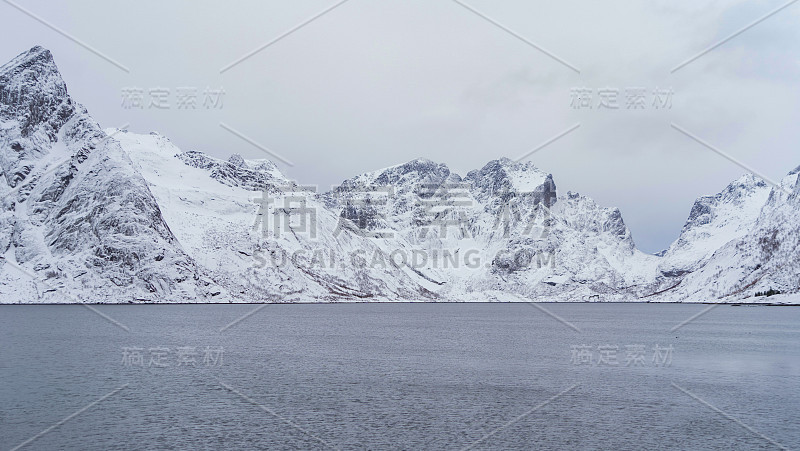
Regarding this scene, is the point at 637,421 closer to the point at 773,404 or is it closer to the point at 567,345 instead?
the point at 773,404

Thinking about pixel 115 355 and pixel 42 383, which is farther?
pixel 115 355

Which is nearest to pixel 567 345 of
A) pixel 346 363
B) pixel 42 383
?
pixel 346 363

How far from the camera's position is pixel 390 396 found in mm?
70438

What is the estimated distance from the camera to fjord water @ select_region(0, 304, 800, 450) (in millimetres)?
52531

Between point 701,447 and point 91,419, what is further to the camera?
point 91,419

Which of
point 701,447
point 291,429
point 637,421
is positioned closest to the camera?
point 701,447

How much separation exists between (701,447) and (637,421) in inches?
346

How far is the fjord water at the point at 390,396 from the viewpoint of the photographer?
2068 inches

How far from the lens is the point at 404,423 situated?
57.7 meters

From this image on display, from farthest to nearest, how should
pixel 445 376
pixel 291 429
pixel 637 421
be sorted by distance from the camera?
pixel 445 376 → pixel 637 421 → pixel 291 429

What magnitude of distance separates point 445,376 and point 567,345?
5583 cm

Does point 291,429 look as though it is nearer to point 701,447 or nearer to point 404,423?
point 404,423

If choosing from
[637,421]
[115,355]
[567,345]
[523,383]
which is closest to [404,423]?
[637,421]

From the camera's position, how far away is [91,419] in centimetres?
5734
